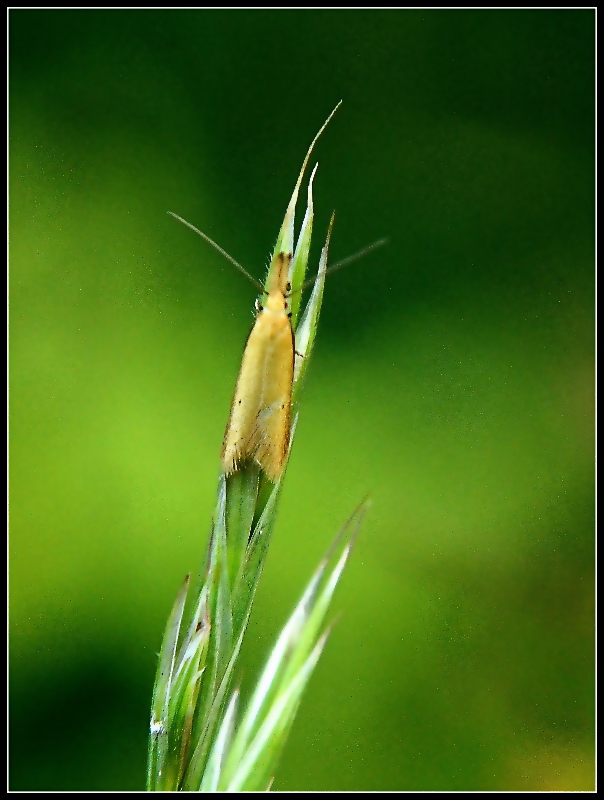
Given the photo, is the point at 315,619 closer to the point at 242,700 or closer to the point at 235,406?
the point at 242,700

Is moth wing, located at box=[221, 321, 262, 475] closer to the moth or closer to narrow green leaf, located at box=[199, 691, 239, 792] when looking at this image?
the moth

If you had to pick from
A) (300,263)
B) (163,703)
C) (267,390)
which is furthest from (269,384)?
(163,703)

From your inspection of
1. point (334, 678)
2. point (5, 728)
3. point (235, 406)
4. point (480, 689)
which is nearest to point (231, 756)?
point (235, 406)

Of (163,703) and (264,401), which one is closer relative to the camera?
(163,703)

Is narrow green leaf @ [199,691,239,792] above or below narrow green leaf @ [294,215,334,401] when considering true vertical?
below

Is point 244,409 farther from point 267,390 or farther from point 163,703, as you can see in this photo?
point 163,703

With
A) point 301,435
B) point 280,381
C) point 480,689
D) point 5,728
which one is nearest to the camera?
point 280,381

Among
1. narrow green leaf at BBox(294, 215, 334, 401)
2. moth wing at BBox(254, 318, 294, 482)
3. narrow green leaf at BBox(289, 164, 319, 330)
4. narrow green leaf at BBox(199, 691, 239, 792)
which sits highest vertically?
narrow green leaf at BBox(289, 164, 319, 330)

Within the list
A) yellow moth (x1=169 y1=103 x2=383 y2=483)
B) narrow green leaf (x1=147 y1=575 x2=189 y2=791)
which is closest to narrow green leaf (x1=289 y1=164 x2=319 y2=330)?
yellow moth (x1=169 y1=103 x2=383 y2=483)
